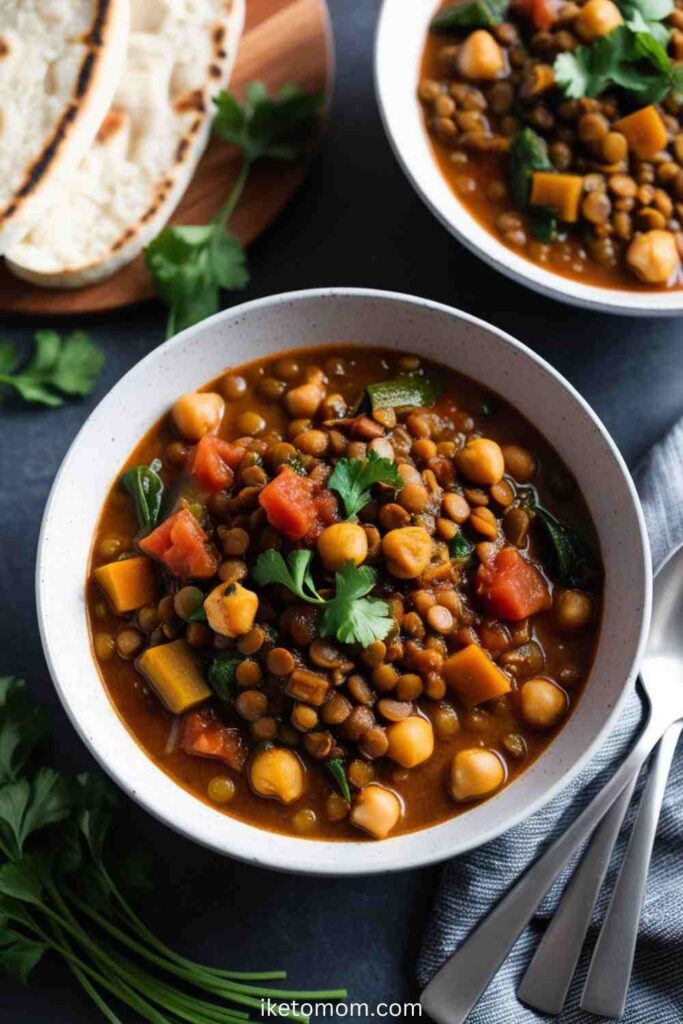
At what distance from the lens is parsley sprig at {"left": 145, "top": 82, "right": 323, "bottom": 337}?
15.0ft

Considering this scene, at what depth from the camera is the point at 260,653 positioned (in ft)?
12.1

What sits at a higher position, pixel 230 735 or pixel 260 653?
pixel 260 653

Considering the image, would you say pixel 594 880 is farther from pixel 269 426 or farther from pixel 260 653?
pixel 269 426

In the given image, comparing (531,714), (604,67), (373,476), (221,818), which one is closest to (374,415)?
(373,476)

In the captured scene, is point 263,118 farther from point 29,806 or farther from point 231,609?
point 29,806

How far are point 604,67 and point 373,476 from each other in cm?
199

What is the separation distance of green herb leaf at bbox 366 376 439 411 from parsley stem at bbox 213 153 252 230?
3.65ft

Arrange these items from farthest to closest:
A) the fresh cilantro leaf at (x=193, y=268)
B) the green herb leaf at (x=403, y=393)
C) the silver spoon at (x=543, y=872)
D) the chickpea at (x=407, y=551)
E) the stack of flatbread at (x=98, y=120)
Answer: the fresh cilantro leaf at (x=193, y=268) < the stack of flatbread at (x=98, y=120) < the green herb leaf at (x=403, y=393) < the silver spoon at (x=543, y=872) < the chickpea at (x=407, y=551)

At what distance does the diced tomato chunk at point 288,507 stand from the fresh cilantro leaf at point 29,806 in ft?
4.22

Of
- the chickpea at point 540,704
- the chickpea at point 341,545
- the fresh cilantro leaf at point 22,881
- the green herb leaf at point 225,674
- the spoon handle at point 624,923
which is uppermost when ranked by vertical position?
the chickpea at point 341,545

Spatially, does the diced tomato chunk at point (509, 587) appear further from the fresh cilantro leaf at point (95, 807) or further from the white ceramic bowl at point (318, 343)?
the fresh cilantro leaf at point (95, 807)

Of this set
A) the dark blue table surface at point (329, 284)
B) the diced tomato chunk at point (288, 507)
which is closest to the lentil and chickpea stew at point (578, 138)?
the dark blue table surface at point (329, 284)

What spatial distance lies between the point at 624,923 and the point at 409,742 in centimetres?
106

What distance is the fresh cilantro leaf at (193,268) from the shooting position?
15.0 ft
